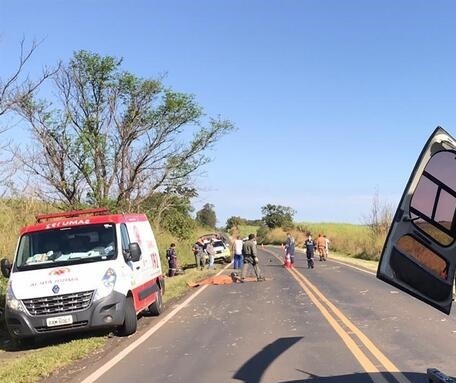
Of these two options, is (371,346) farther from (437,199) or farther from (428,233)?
(437,199)

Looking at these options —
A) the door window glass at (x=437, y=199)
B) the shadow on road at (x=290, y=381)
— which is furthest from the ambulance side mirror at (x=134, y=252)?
the door window glass at (x=437, y=199)

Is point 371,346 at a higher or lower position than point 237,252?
lower

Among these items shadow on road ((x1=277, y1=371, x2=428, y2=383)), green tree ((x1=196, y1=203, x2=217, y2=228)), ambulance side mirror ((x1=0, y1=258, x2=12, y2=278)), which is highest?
green tree ((x1=196, y1=203, x2=217, y2=228))

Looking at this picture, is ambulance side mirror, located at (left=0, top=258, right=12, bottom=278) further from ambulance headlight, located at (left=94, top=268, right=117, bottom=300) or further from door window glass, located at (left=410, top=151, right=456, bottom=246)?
door window glass, located at (left=410, top=151, right=456, bottom=246)

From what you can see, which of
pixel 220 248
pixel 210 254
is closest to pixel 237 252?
pixel 210 254

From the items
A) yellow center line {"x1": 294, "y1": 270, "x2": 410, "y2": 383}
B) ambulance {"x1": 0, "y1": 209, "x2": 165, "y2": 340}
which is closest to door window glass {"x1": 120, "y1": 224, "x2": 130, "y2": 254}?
ambulance {"x1": 0, "y1": 209, "x2": 165, "y2": 340}

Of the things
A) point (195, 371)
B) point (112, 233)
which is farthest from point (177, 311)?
point (195, 371)

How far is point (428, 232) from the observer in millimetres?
4801

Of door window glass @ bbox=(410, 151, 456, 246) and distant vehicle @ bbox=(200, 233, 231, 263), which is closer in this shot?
door window glass @ bbox=(410, 151, 456, 246)

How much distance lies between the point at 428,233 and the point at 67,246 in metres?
8.16

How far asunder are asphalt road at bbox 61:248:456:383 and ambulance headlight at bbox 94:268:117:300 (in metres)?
1.05

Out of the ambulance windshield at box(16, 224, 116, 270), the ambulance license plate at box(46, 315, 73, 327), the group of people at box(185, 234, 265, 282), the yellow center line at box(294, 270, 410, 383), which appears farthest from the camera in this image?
the group of people at box(185, 234, 265, 282)

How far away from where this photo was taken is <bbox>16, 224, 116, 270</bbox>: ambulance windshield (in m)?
11.2

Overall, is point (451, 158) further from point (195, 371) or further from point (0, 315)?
point (0, 315)
